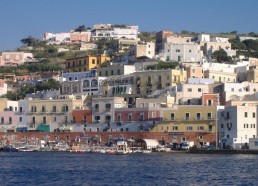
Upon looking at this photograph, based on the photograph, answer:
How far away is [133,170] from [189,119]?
65.8 feet

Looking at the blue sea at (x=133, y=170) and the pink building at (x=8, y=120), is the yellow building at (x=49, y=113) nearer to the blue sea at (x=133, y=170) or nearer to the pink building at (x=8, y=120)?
the pink building at (x=8, y=120)

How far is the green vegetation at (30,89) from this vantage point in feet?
299

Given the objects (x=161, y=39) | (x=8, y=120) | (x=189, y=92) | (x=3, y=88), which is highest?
(x=161, y=39)

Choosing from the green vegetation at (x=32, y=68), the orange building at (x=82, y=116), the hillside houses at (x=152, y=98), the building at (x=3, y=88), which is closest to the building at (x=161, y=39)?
the hillside houses at (x=152, y=98)

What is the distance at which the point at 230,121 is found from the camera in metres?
64.8

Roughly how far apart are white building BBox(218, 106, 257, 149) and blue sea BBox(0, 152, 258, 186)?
348 cm

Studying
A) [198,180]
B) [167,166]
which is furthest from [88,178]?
[167,166]

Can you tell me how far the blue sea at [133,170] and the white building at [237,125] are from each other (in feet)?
11.4

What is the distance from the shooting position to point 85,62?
307 ft

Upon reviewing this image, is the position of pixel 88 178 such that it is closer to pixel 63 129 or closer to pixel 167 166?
pixel 167 166

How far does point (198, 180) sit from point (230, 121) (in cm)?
2442

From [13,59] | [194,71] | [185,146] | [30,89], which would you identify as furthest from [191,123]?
[13,59]

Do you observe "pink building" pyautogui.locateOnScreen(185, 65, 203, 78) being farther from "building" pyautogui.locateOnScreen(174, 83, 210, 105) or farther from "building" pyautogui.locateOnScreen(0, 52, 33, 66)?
"building" pyautogui.locateOnScreen(0, 52, 33, 66)

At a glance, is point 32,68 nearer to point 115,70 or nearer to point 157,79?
point 115,70
